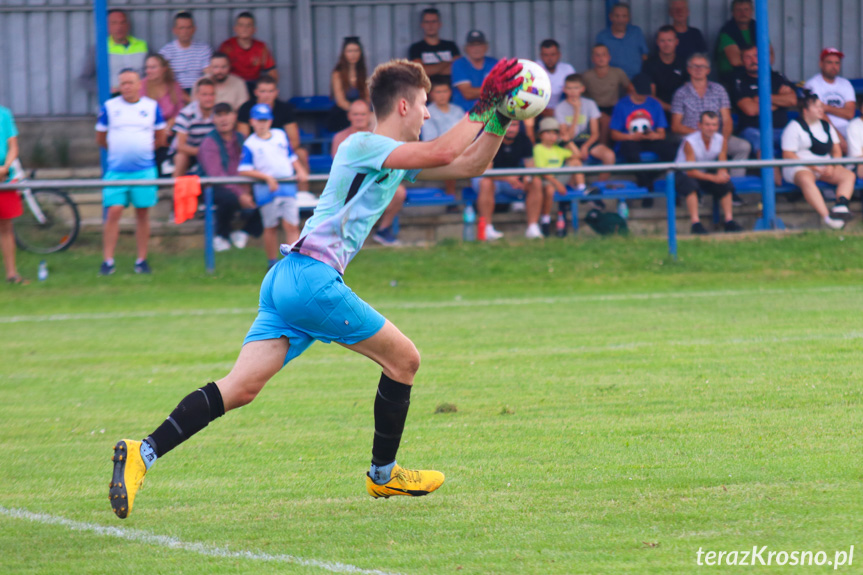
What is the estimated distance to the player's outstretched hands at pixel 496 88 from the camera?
4.07 m

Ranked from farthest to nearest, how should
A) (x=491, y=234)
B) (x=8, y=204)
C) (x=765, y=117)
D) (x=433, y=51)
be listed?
(x=433, y=51) → (x=765, y=117) → (x=491, y=234) → (x=8, y=204)

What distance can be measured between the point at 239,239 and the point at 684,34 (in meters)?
8.14

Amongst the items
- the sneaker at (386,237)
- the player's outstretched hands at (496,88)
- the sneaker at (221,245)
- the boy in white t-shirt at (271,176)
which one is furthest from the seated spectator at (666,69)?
the player's outstretched hands at (496,88)

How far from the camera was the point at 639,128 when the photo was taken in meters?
14.8

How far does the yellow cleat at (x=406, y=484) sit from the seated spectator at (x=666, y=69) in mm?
11938

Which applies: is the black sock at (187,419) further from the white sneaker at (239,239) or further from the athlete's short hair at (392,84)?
the white sneaker at (239,239)

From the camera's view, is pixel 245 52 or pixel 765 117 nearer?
pixel 765 117

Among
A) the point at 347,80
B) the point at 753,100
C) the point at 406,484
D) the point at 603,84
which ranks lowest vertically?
the point at 406,484

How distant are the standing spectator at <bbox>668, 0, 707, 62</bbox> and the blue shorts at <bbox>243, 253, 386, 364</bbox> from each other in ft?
41.9

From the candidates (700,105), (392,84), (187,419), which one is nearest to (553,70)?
(700,105)

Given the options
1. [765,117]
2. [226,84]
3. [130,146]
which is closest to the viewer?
[130,146]

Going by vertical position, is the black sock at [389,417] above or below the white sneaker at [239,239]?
below

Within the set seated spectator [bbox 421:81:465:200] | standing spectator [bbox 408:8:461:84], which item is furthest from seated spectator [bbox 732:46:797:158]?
seated spectator [bbox 421:81:465:200]

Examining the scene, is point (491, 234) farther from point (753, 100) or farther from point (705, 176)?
point (753, 100)
